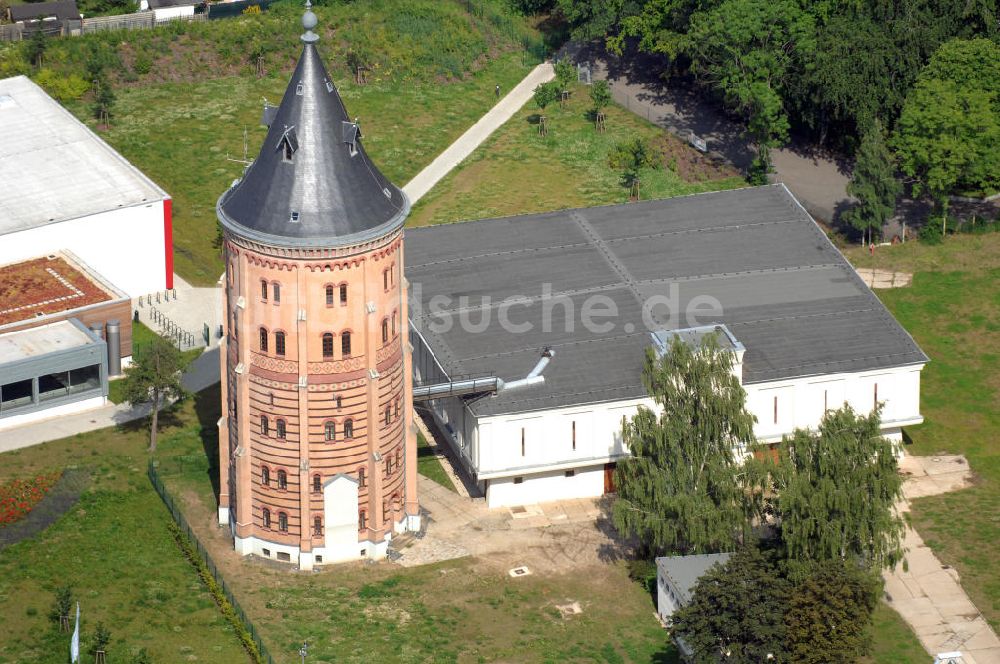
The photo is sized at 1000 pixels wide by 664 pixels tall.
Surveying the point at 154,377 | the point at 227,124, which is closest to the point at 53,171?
the point at 227,124

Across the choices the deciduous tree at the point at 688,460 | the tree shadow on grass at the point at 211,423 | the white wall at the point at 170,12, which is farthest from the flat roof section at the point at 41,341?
the white wall at the point at 170,12

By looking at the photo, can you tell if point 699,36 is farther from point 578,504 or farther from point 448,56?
point 578,504

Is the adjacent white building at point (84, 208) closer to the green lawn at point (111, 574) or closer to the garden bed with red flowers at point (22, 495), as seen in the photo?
the green lawn at point (111, 574)

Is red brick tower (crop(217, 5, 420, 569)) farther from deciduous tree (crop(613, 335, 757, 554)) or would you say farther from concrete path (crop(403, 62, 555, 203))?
concrete path (crop(403, 62, 555, 203))

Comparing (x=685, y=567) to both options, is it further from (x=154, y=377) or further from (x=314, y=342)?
(x=154, y=377)

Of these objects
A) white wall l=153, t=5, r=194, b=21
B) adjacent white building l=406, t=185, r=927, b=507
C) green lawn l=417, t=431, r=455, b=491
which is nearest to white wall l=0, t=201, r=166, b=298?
adjacent white building l=406, t=185, r=927, b=507
